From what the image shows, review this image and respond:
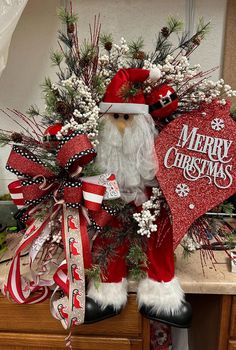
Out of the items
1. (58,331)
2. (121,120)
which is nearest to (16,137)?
(121,120)

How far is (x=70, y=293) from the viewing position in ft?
2.52

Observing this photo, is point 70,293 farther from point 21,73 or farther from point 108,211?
point 21,73

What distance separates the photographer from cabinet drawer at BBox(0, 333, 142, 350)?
903mm

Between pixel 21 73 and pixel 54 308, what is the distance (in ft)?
2.76

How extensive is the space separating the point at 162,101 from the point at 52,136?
0.26m

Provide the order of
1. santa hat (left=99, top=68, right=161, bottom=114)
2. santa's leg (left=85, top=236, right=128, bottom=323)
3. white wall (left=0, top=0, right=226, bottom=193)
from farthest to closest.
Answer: white wall (left=0, top=0, right=226, bottom=193) < santa's leg (left=85, top=236, right=128, bottom=323) < santa hat (left=99, top=68, right=161, bottom=114)

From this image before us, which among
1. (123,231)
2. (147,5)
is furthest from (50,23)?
(123,231)

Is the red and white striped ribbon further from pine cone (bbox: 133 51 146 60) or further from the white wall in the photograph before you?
the white wall

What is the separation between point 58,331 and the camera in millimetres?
911

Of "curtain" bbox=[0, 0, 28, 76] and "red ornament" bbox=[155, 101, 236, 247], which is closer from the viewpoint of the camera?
"red ornament" bbox=[155, 101, 236, 247]

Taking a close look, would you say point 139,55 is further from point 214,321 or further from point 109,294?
point 214,321

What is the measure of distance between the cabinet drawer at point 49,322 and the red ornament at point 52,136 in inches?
17.5

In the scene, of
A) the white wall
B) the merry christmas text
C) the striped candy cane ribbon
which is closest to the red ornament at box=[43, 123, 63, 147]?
the striped candy cane ribbon

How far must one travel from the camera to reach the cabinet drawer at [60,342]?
0.90 metres
